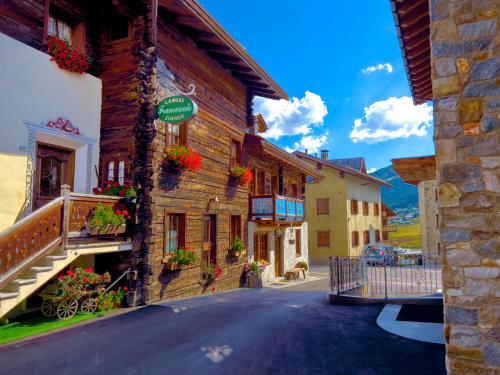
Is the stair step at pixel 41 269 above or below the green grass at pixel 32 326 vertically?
above

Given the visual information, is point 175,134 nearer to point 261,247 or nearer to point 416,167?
point 416,167

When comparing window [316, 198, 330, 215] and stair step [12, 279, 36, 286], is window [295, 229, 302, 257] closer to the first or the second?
window [316, 198, 330, 215]

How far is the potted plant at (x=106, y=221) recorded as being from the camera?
8.76 m

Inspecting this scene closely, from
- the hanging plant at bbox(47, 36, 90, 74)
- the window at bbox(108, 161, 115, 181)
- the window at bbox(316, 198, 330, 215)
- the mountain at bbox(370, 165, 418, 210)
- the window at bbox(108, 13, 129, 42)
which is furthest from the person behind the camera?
the mountain at bbox(370, 165, 418, 210)

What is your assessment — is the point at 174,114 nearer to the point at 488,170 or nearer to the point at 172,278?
the point at 172,278

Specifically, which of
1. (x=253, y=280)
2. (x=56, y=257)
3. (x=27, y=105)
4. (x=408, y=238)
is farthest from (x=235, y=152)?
(x=408, y=238)

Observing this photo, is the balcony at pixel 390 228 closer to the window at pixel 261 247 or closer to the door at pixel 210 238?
the window at pixel 261 247

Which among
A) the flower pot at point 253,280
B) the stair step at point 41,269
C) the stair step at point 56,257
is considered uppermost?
the stair step at point 56,257

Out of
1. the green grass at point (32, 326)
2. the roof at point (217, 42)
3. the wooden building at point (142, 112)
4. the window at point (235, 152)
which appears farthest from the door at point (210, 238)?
the roof at point (217, 42)

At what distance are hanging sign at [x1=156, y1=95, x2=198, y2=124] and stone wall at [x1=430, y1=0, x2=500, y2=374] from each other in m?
6.33

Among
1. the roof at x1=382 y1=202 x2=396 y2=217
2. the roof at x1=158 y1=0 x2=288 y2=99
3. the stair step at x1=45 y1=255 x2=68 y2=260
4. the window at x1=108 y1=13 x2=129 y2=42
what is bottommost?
the stair step at x1=45 y1=255 x2=68 y2=260

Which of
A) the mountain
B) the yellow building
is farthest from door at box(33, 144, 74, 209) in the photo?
the mountain

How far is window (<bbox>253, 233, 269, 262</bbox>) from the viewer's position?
1795cm

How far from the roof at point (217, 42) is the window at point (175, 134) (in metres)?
A: 3.22
